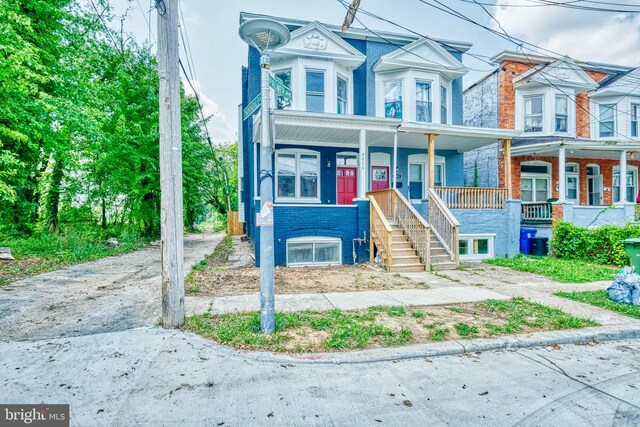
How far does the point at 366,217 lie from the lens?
10.5 metres

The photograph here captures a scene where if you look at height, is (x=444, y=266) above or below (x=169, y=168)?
below

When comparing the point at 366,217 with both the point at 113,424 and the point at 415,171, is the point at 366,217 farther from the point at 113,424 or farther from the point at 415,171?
the point at 113,424

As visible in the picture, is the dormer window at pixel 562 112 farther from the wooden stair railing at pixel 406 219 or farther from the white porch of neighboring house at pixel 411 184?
the wooden stair railing at pixel 406 219

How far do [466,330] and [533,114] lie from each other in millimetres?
14974

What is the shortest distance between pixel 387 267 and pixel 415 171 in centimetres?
613

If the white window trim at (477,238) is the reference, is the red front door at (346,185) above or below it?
above

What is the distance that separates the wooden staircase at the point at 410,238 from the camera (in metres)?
9.38

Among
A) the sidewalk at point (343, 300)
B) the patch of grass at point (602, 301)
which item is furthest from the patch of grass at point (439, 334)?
the patch of grass at point (602, 301)

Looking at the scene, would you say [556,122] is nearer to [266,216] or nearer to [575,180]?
[575,180]

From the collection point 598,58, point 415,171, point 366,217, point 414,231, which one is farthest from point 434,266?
point 598,58

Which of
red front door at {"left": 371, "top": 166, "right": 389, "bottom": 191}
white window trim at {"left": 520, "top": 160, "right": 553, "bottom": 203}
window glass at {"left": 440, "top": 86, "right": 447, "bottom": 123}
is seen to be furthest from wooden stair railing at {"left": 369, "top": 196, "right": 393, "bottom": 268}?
white window trim at {"left": 520, "top": 160, "right": 553, "bottom": 203}

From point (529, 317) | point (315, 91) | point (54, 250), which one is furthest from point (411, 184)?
point (54, 250)

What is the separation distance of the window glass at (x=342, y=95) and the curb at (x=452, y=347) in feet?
33.5

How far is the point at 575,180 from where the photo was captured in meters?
16.2
